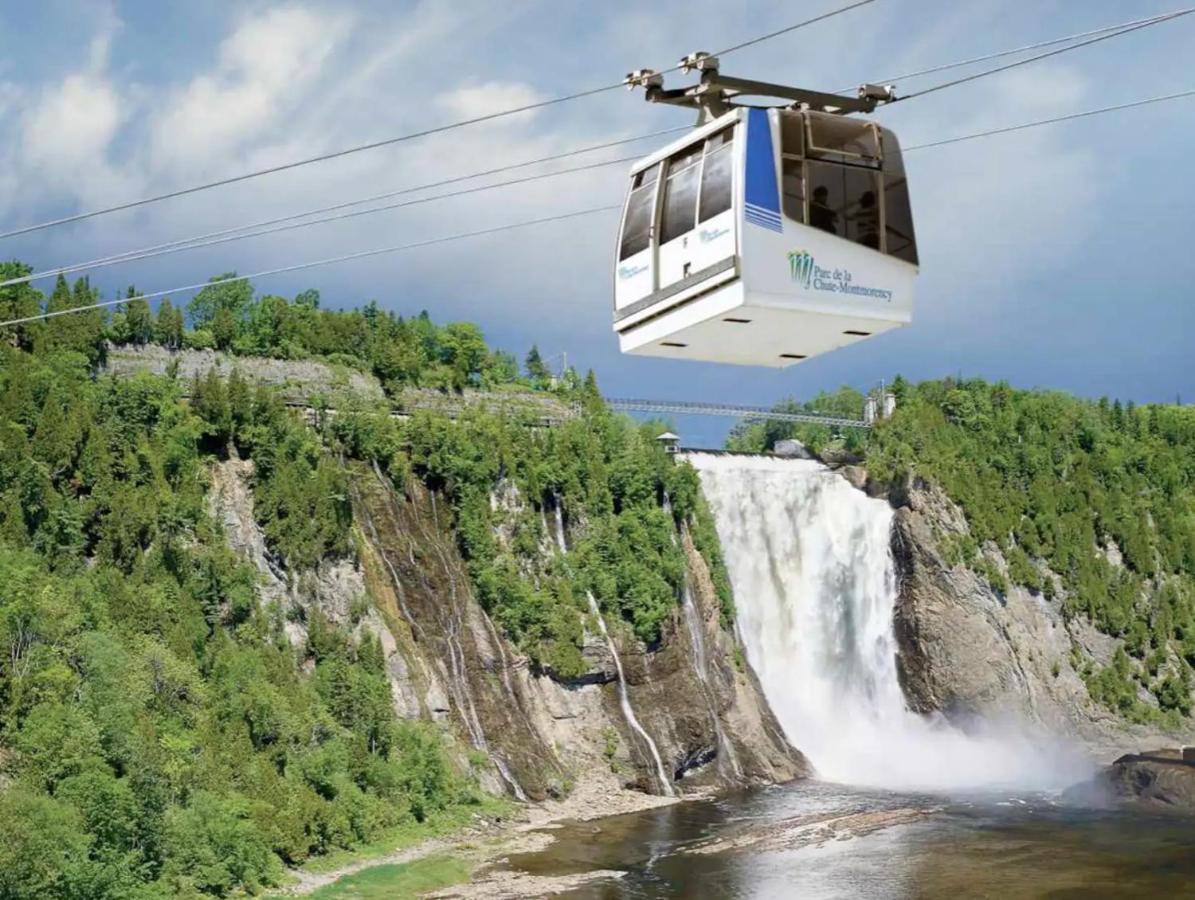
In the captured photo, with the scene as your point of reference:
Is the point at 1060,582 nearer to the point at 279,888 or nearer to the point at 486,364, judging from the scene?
the point at 486,364

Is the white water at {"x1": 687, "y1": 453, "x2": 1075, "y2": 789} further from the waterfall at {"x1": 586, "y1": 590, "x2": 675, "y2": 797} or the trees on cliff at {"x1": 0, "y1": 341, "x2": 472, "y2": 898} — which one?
the trees on cliff at {"x1": 0, "y1": 341, "x2": 472, "y2": 898}

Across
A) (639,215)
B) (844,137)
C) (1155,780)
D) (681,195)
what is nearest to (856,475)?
(1155,780)

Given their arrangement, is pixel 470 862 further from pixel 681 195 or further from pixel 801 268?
pixel 801 268

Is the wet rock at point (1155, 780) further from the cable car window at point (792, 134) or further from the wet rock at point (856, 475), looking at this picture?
the cable car window at point (792, 134)

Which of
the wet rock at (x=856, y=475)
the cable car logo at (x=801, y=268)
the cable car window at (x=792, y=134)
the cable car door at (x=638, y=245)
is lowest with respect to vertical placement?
the cable car logo at (x=801, y=268)

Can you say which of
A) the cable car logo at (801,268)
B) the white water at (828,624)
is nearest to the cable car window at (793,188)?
the cable car logo at (801,268)

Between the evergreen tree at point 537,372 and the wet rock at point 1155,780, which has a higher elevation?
the evergreen tree at point 537,372

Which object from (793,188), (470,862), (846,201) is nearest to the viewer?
(793,188)
